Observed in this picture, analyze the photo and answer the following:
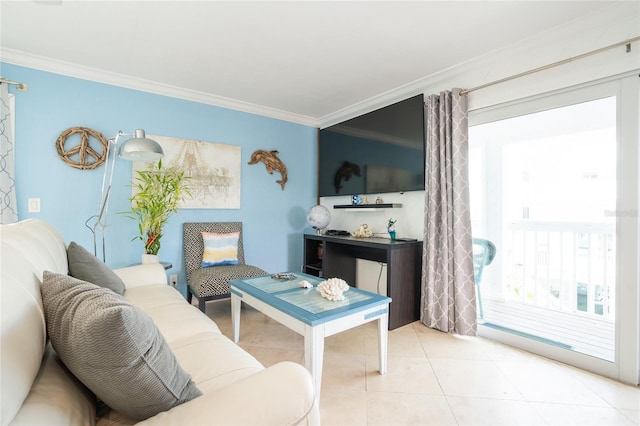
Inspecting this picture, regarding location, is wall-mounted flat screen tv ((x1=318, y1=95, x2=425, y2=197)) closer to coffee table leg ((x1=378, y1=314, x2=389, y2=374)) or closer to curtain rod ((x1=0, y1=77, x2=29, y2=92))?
Answer: coffee table leg ((x1=378, y1=314, x2=389, y2=374))

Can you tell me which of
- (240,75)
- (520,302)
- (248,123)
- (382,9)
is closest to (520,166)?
(520,302)

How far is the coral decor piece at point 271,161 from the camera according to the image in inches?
139

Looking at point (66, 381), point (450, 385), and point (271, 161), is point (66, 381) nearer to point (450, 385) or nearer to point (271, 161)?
point (450, 385)

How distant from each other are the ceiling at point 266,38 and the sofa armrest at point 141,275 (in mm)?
1727

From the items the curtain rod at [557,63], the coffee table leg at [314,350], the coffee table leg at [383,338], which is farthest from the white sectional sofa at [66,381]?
the curtain rod at [557,63]

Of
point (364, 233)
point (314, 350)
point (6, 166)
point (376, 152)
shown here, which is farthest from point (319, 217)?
point (6, 166)

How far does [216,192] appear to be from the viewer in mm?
3252

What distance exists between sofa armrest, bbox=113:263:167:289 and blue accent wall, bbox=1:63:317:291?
2.43 feet

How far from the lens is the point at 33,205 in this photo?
2.40m

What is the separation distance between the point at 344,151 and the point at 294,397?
10.2 ft

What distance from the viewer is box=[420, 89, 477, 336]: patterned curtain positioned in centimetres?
234

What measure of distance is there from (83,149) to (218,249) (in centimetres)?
148

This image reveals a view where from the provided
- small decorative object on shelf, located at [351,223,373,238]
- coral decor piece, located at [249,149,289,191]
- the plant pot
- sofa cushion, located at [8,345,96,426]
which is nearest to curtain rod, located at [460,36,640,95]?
small decorative object on shelf, located at [351,223,373,238]

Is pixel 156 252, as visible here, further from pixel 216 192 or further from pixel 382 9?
pixel 382 9
